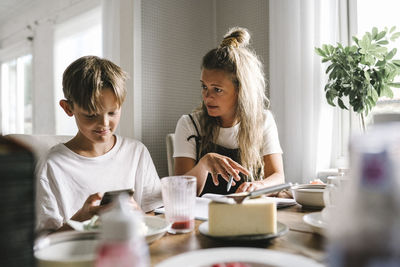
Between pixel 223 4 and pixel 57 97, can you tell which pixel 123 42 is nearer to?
pixel 223 4

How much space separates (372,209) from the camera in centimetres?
30

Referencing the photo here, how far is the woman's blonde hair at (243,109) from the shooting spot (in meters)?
1.67

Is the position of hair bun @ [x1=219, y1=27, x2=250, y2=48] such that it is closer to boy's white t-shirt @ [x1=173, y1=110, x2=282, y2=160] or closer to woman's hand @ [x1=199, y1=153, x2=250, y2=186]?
boy's white t-shirt @ [x1=173, y1=110, x2=282, y2=160]

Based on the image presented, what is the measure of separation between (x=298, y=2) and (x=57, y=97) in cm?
285

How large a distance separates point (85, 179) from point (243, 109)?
2.83 ft

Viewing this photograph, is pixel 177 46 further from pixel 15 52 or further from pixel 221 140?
pixel 15 52

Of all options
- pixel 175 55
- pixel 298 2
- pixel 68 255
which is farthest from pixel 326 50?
pixel 68 255

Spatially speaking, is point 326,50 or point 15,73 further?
point 15,73

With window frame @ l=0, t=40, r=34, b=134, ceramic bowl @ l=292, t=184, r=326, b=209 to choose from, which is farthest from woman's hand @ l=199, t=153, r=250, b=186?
window frame @ l=0, t=40, r=34, b=134

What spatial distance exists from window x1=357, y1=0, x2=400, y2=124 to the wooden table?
1798mm

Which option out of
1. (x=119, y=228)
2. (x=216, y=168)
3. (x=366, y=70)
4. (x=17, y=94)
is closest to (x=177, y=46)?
(x=366, y=70)

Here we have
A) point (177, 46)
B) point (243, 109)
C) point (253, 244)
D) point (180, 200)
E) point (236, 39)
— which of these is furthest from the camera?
point (177, 46)

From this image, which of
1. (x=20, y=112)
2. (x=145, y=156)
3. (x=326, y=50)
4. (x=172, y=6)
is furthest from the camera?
(x=20, y=112)

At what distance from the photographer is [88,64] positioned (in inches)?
49.5
